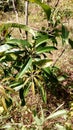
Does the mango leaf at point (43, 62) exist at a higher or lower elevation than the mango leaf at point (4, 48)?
lower

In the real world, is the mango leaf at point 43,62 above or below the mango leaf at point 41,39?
below

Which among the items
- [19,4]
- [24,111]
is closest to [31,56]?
[24,111]

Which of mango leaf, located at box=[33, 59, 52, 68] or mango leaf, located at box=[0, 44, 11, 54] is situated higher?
mango leaf, located at box=[0, 44, 11, 54]

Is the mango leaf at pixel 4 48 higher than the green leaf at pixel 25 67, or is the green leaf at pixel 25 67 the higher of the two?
the mango leaf at pixel 4 48

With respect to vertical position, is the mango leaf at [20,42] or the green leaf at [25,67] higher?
the mango leaf at [20,42]

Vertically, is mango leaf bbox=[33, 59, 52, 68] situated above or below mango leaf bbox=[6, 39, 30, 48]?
below

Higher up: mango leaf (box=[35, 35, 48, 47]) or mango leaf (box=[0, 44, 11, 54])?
mango leaf (box=[35, 35, 48, 47])

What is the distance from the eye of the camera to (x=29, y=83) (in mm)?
1252

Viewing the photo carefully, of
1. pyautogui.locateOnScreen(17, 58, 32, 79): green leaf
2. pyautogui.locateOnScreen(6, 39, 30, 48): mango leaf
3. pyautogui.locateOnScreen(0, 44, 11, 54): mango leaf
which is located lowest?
pyautogui.locateOnScreen(17, 58, 32, 79): green leaf

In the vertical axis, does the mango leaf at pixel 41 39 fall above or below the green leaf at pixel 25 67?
above

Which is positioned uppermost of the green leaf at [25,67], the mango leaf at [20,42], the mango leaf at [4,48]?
the mango leaf at [20,42]

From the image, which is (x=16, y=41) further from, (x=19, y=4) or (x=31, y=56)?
(x=19, y=4)

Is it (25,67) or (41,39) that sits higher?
(41,39)

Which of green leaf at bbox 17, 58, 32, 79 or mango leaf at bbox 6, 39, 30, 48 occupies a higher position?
mango leaf at bbox 6, 39, 30, 48
